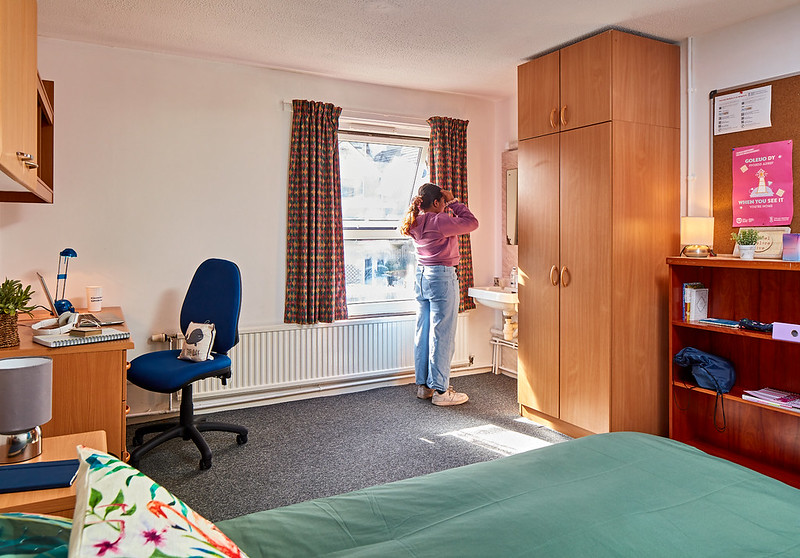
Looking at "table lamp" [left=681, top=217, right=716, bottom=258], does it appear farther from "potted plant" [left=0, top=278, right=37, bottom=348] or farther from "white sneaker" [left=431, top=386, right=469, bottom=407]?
"potted plant" [left=0, top=278, right=37, bottom=348]

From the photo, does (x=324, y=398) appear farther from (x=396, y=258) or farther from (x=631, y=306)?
(x=631, y=306)

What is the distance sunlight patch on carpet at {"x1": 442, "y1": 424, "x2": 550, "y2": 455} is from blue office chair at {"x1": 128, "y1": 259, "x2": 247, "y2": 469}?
4.68ft

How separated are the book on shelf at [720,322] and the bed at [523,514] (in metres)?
1.55

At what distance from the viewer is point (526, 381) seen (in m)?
3.88

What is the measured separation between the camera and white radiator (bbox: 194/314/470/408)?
407 cm

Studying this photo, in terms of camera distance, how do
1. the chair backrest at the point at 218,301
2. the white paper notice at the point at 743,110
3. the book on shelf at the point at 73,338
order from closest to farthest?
the book on shelf at the point at 73,338
the white paper notice at the point at 743,110
the chair backrest at the point at 218,301

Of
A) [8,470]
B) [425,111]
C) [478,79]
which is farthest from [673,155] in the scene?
[8,470]

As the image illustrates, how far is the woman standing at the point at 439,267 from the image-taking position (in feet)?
13.6

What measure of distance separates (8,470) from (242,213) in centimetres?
284

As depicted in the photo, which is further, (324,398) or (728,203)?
(324,398)

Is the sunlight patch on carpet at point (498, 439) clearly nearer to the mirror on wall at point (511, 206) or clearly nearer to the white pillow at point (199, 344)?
the white pillow at point (199, 344)

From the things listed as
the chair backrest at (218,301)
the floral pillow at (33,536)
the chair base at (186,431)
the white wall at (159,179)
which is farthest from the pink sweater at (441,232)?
the floral pillow at (33,536)

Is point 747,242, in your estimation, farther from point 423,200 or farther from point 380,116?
point 380,116

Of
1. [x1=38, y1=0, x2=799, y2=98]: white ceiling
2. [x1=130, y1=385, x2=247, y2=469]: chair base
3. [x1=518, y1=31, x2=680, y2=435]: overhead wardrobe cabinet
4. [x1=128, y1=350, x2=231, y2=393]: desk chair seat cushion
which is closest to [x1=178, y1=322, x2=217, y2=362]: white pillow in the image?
[x1=128, y1=350, x2=231, y2=393]: desk chair seat cushion
